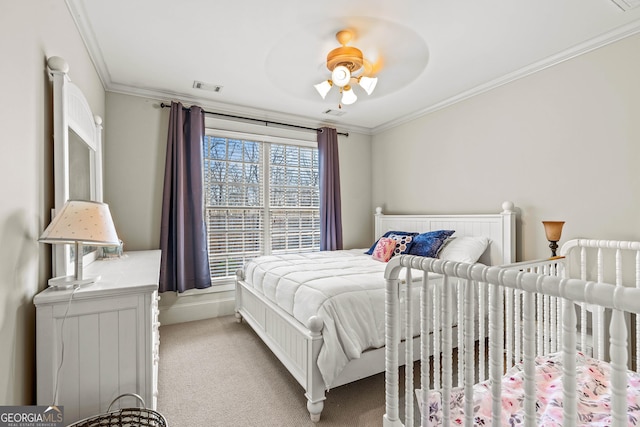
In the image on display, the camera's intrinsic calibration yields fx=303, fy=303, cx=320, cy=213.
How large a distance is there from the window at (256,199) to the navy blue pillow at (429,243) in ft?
5.22

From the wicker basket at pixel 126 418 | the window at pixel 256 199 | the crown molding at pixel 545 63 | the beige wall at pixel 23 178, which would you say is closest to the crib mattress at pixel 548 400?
the wicker basket at pixel 126 418

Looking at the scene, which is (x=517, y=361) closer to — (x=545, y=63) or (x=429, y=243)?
(x=429, y=243)

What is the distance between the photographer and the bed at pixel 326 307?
5.79 feet

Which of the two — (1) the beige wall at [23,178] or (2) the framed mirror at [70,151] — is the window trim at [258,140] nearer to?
(2) the framed mirror at [70,151]

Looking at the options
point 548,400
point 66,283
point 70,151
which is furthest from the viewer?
point 70,151

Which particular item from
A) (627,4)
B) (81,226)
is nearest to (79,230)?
(81,226)

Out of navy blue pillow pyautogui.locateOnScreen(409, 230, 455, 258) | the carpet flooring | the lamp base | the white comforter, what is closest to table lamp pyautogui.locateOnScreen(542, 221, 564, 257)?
navy blue pillow pyautogui.locateOnScreen(409, 230, 455, 258)

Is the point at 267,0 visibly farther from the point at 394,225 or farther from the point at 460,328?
the point at 394,225

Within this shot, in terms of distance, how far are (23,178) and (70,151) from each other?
1.85ft

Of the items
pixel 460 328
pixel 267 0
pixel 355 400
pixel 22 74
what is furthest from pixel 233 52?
pixel 355 400

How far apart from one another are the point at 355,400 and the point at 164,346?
179 cm

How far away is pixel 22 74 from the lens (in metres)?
1.25

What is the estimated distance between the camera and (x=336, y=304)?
72.6 inches

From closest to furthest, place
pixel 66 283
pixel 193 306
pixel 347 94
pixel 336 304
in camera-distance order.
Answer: pixel 66 283
pixel 336 304
pixel 347 94
pixel 193 306
